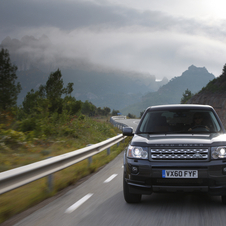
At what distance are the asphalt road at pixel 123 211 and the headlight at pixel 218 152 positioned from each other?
0.78m

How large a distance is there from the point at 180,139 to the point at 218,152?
1.82ft

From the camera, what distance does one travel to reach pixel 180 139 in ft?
14.0

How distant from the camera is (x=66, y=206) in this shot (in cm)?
461

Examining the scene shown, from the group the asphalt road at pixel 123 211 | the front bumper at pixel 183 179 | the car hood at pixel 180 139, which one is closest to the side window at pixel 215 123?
the car hood at pixel 180 139

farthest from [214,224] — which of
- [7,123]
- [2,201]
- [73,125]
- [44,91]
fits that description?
[44,91]

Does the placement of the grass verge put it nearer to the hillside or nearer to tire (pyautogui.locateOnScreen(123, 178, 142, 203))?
tire (pyautogui.locateOnScreen(123, 178, 142, 203))

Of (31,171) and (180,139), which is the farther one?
(31,171)

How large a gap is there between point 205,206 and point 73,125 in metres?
13.2

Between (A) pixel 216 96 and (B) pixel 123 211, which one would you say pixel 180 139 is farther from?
(A) pixel 216 96

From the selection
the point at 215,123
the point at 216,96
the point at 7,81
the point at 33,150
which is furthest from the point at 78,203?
the point at 216,96

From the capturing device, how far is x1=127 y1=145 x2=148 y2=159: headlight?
4253mm

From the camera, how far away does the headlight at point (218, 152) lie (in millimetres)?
4008

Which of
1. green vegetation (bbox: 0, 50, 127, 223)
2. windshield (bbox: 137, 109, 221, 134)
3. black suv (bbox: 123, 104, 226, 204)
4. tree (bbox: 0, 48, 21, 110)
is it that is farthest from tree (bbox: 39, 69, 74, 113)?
black suv (bbox: 123, 104, 226, 204)

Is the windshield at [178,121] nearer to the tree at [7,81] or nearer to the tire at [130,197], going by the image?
the tire at [130,197]
